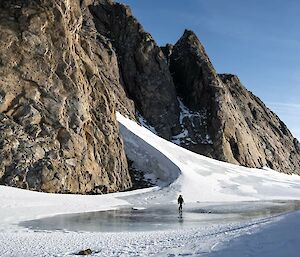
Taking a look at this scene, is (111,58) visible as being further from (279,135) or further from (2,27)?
(279,135)

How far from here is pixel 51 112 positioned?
44.9 m

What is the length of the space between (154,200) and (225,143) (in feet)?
154

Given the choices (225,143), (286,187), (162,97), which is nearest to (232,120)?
(225,143)

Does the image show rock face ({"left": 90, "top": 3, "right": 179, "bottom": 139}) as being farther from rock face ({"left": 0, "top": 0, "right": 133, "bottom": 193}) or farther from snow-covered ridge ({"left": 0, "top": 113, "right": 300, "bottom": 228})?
rock face ({"left": 0, "top": 0, "right": 133, "bottom": 193})

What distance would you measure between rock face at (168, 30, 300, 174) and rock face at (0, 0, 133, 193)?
3746 cm

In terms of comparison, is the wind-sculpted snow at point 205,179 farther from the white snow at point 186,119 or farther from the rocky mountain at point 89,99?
the white snow at point 186,119

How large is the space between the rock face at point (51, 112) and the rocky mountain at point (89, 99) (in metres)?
0.11

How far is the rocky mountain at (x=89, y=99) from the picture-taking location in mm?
42156

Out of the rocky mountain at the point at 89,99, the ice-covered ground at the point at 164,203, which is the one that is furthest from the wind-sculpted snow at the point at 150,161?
the rocky mountain at the point at 89,99

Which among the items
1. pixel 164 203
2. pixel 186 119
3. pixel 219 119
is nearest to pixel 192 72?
pixel 186 119

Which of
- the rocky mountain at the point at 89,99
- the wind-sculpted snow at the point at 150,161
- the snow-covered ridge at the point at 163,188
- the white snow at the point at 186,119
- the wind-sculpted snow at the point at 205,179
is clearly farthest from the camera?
the white snow at the point at 186,119

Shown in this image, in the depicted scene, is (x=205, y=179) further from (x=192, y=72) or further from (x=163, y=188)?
(x=192, y=72)

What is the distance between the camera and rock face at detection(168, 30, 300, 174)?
9069cm

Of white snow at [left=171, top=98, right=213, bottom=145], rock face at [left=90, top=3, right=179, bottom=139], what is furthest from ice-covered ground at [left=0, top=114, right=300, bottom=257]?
rock face at [left=90, top=3, right=179, bottom=139]
